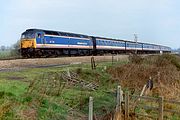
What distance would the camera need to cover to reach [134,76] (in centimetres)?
2244

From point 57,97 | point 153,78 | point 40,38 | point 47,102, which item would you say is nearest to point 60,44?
point 40,38

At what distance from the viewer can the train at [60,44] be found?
38812 millimetres

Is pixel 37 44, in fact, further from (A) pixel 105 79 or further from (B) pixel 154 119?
(B) pixel 154 119

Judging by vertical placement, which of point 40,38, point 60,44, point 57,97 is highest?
point 40,38

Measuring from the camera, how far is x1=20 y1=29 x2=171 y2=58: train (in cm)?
3881

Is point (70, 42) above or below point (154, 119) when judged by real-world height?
above

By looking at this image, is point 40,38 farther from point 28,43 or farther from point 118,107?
point 118,107

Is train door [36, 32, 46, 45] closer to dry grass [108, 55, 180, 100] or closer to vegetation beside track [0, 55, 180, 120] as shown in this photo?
dry grass [108, 55, 180, 100]

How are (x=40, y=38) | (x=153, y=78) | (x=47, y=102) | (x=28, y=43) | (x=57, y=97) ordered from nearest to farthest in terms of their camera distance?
(x=47, y=102)
(x=57, y=97)
(x=153, y=78)
(x=28, y=43)
(x=40, y=38)

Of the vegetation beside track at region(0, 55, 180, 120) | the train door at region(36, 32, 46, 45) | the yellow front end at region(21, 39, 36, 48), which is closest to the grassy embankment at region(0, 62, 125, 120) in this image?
the vegetation beside track at region(0, 55, 180, 120)

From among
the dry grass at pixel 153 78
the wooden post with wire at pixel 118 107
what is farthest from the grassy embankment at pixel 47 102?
the dry grass at pixel 153 78

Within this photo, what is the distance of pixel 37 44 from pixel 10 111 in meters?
29.0

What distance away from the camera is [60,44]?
142 ft

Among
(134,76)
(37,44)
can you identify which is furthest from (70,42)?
(134,76)
